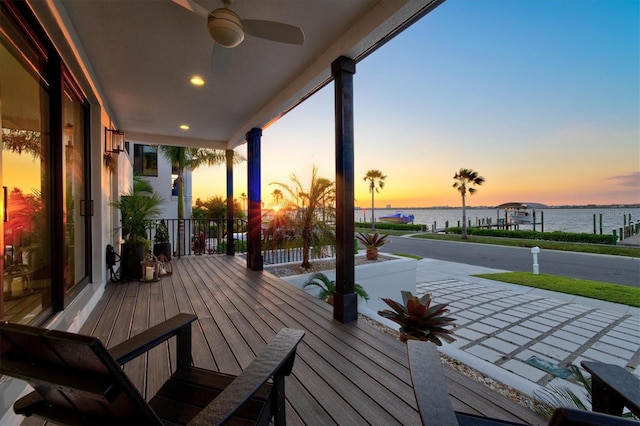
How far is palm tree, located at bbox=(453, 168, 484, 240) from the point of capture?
16.8 meters

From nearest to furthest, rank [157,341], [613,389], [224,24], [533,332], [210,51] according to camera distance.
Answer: [613,389]
[157,341]
[224,24]
[210,51]
[533,332]

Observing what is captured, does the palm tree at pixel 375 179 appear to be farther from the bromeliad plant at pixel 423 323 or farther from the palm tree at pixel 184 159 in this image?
the bromeliad plant at pixel 423 323

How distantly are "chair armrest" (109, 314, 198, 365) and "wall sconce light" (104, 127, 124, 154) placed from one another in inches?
146

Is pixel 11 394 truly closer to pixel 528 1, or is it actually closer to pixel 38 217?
→ pixel 38 217

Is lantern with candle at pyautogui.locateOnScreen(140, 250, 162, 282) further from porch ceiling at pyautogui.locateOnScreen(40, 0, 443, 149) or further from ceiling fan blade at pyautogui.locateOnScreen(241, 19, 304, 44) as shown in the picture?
ceiling fan blade at pyautogui.locateOnScreen(241, 19, 304, 44)

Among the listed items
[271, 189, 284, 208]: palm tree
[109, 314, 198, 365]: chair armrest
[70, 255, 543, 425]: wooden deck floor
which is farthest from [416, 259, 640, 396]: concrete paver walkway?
[271, 189, 284, 208]: palm tree

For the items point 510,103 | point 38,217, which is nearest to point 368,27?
point 38,217

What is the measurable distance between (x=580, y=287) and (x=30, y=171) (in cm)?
935

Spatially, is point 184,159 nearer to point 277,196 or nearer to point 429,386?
point 277,196

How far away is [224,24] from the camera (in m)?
2.02

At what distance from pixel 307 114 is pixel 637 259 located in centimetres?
1276

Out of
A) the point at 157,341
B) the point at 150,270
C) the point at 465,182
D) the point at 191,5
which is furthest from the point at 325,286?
the point at 465,182

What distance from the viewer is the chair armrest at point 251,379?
2.62 feet

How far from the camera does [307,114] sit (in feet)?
20.0
